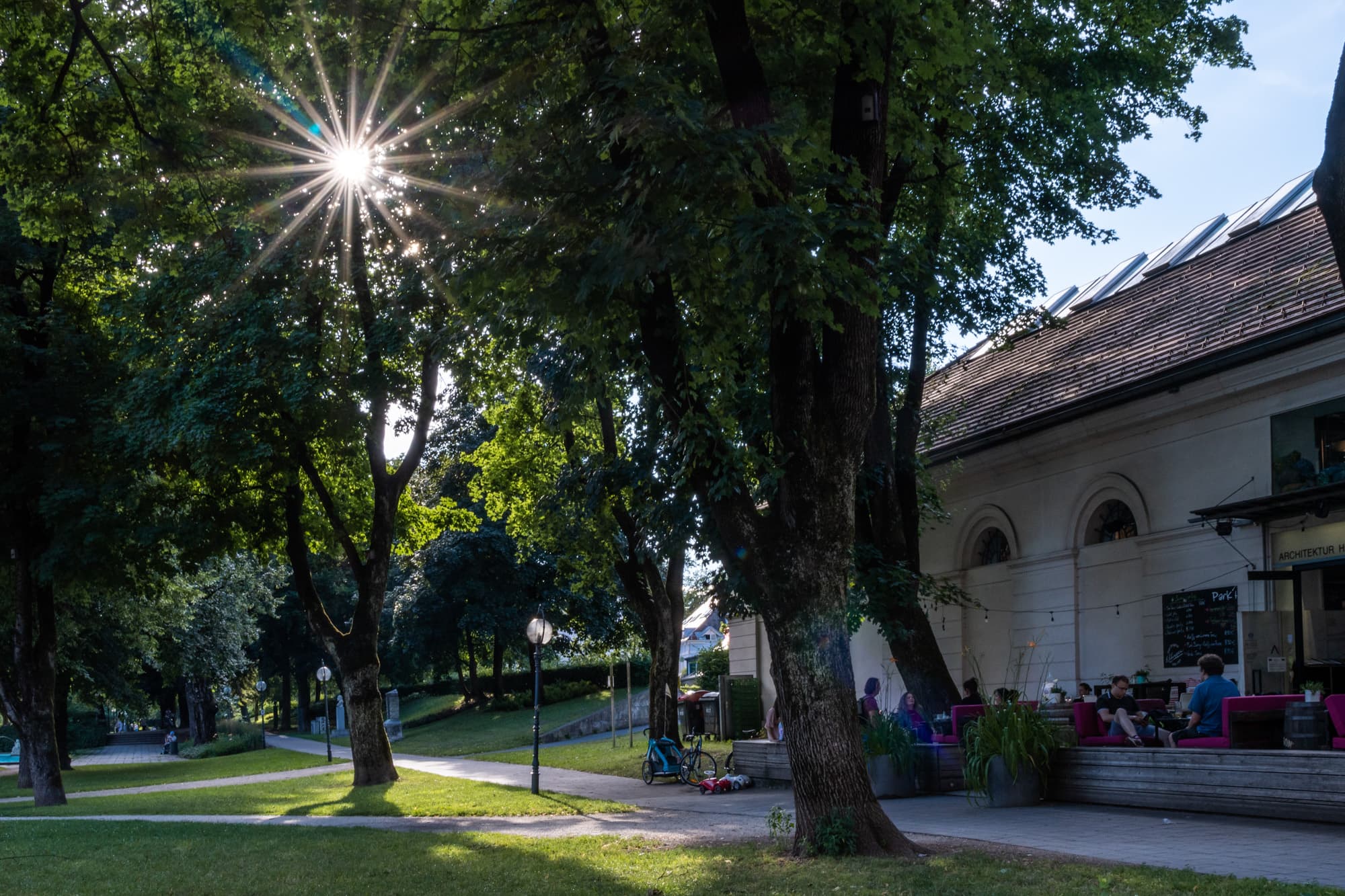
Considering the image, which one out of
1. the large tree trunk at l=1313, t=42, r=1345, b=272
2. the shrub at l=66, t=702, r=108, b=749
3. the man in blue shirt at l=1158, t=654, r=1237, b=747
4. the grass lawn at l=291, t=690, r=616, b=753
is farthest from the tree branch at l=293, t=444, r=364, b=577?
the shrub at l=66, t=702, r=108, b=749

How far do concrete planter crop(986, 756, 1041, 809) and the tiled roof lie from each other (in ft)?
23.3

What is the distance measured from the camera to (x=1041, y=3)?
16.5m

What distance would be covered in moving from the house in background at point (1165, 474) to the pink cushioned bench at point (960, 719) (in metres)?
2.90

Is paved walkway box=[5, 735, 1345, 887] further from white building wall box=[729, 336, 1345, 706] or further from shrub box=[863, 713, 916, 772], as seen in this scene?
white building wall box=[729, 336, 1345, 706]

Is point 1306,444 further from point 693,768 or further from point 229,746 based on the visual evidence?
point 229,746

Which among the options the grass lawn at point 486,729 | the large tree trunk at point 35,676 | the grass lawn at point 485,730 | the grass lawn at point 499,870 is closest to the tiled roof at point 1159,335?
the grass lawn at point 499,870

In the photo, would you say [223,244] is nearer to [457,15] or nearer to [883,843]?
[457,15]

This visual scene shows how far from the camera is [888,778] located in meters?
15.6

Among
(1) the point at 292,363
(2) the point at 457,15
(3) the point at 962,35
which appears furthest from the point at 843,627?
(1) the point at 292,363

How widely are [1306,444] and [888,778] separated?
7.75 metres

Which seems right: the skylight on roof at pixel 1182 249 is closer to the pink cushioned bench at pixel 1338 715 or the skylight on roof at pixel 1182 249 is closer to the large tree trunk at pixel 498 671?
the pink cushioned bench at pixel 1338 715

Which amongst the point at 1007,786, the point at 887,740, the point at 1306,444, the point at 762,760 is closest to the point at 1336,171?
the point at 1007,786

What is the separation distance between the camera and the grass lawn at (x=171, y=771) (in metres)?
32.7

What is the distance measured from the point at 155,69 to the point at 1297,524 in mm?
15606
